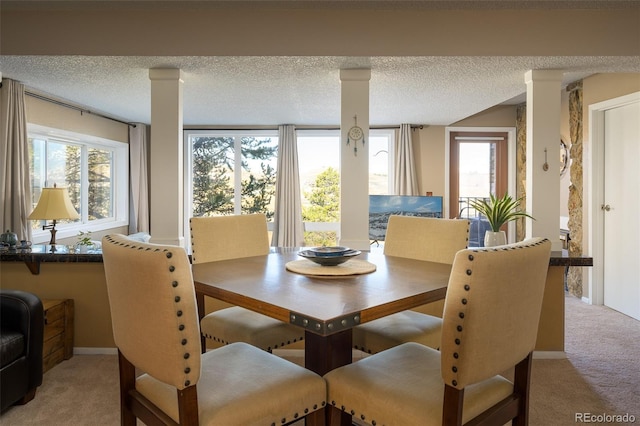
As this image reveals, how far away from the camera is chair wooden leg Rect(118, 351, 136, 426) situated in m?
1.41

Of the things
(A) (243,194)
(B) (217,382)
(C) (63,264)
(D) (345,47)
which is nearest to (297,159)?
(A) (243,194)

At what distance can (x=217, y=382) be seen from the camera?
132cm

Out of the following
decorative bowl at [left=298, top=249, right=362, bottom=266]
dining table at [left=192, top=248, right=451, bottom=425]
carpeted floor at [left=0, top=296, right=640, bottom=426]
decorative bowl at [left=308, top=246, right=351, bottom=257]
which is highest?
decorative bowl at [left=308, top=246, right=351, bottom=257]

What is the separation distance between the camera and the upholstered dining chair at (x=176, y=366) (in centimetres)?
112

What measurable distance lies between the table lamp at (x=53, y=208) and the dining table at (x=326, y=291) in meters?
1.91

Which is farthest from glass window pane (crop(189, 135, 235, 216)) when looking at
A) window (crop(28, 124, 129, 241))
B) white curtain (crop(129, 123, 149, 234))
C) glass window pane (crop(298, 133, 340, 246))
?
glass window pane (crop(298, 133, 340, 246))

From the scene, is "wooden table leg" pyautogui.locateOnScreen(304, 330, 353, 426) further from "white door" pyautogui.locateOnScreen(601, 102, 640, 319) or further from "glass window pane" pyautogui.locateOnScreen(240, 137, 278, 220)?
"glass window pane" pyautogui.locateOnScreen(240, 137, 278, 220)

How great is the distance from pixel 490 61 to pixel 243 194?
14.2ft

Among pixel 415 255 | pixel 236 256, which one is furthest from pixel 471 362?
pixel 236 256

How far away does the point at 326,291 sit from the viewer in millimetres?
1460

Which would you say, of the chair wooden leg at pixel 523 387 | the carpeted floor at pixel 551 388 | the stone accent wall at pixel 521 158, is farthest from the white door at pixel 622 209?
the chair wooden leg at pixel 523 387

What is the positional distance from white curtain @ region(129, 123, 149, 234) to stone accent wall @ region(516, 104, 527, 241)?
5.40 meters

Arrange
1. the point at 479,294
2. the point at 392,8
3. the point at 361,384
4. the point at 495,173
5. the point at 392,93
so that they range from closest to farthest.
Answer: the point at 479,294 → the point at 361,384 → the point at 392,8 → the point at 392,93 → the point at 495,173

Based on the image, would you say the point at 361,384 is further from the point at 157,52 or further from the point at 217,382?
the point at 157,52
